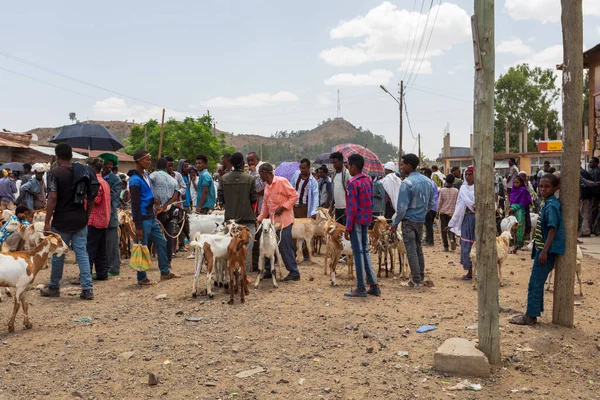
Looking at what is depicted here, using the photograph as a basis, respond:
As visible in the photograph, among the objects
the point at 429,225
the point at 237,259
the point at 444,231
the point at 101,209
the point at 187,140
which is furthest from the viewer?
the point at 187,140

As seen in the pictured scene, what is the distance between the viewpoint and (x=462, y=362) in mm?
4797

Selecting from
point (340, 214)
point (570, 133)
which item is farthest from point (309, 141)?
point (570, 133)

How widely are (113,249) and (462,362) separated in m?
6.82

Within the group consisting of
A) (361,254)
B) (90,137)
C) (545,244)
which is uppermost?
(90,137)

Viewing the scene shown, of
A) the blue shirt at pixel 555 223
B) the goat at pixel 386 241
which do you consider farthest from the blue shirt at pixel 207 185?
the blue shirt at pixel 555 223

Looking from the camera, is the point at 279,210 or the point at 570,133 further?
the point at 279,210

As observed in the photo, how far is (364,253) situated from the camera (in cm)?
765

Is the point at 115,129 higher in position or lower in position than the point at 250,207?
higher

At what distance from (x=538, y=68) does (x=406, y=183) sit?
1897 inches

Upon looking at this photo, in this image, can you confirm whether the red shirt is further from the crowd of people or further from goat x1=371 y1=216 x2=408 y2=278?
→ goat x1=371 y1=216 x2=408 y2=278

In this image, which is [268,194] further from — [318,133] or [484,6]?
[318,133]

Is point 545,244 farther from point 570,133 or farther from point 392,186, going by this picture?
point 392,186

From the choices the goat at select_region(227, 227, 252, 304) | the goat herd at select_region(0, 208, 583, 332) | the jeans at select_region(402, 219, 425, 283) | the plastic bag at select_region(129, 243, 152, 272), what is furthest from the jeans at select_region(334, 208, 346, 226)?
the plastic bag at select_region(129, 243, 152, 272)

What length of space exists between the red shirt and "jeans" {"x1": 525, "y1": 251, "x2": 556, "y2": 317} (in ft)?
21.7
